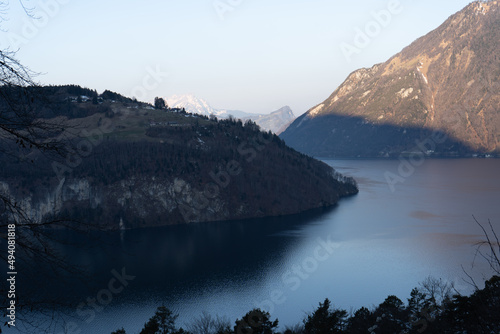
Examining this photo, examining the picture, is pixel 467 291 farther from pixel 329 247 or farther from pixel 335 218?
pixel 335 218

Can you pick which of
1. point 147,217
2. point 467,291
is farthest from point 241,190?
point 467,291

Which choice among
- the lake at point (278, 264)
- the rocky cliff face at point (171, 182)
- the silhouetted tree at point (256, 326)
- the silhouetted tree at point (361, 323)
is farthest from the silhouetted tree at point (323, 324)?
the rocky cliff face at point (171, 182)

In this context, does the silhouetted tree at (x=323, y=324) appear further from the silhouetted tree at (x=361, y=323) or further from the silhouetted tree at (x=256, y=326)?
→ the silhouetted tree at (x=256, y=326)

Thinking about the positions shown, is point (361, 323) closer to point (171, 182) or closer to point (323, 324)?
point (323, 324)

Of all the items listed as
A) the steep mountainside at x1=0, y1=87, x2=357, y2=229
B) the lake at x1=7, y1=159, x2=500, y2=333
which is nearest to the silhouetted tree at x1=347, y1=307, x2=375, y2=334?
the lake at x1=7, y1=159, x2=500, y2=333

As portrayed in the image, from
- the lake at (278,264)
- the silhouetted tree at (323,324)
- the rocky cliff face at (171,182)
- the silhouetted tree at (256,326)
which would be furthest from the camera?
the rocky cliff face at (171,182)

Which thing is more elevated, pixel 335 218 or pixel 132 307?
pixel 132 307

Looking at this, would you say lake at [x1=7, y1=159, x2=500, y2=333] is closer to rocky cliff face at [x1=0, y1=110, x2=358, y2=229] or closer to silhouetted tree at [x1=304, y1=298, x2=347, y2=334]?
rocky cliff face at [x1=0, y1=110, x2=358, y2=229]
